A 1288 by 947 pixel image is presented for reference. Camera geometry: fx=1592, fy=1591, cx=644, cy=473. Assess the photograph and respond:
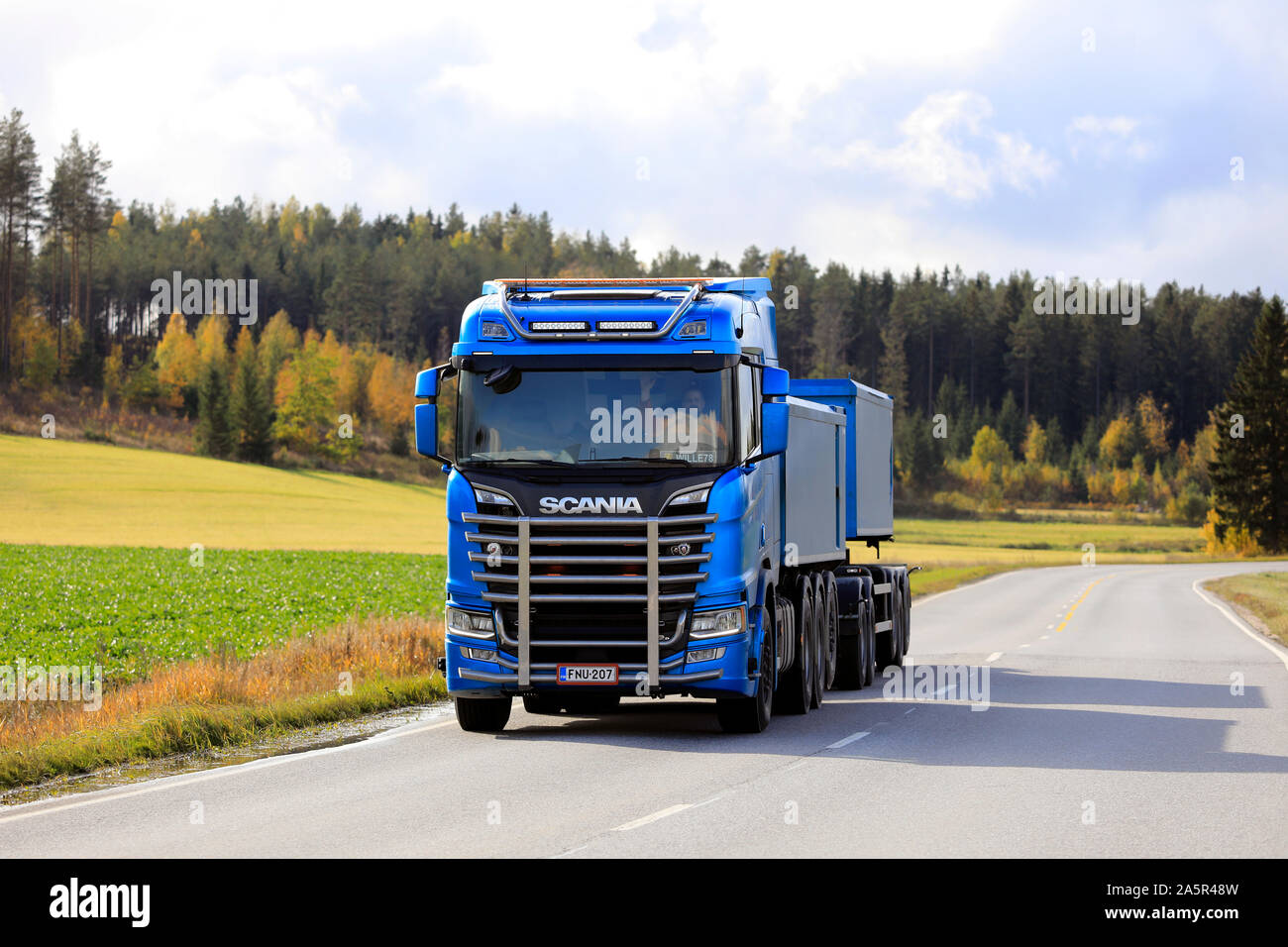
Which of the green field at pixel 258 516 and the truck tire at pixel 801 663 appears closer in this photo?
the truck tire at pixel 801 663

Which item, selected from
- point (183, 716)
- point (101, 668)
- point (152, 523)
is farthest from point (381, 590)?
point (152, 523)

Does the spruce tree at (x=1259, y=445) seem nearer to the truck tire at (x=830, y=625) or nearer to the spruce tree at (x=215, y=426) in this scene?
the spruce tree at (x=215, y=426)

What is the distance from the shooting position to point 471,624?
1412 centimetres

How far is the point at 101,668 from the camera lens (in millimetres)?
20156

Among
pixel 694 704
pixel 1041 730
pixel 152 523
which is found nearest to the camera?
pixel 1041 730

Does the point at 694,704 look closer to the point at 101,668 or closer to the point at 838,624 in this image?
the point at 838,624

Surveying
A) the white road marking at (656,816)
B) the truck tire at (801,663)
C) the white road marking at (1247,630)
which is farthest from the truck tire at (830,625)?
the white road marking at (1247,630)

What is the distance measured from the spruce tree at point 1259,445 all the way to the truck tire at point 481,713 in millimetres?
86733

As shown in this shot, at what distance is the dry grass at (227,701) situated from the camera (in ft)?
42.5

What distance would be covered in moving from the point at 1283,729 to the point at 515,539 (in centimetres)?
788

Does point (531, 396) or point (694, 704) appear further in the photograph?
point (694, 704)

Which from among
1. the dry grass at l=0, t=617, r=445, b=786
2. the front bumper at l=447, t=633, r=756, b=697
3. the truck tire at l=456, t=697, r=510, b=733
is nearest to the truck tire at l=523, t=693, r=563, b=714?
the dry grass at l=0, t=617, r=445, b=786

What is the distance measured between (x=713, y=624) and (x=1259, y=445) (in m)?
89.3

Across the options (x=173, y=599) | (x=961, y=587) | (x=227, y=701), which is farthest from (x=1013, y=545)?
(x=227, y=701)
